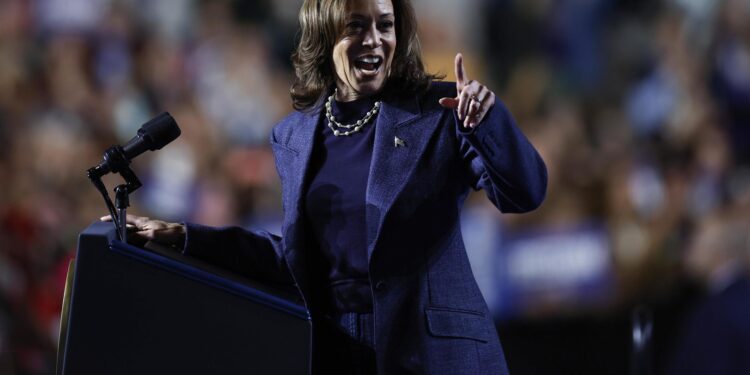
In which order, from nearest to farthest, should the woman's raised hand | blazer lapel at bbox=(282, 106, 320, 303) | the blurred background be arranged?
the woman's raised hand < blazer lapel at bbox=(282, 106, 320, 303) < the blurred background

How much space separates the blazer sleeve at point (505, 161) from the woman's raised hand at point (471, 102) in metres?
0.01

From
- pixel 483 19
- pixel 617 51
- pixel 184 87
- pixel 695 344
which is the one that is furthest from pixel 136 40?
pixel 695 344

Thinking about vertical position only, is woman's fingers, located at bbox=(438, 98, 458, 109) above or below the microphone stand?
above

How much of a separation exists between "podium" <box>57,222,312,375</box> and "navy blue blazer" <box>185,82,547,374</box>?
0.58ft

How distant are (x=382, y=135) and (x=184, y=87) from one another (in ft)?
10.4

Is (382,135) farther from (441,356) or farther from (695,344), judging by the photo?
(695,344)

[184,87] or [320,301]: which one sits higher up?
[184,87]

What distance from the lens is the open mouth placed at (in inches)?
71.2

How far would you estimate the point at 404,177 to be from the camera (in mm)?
1670

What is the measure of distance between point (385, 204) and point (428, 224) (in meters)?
0.09

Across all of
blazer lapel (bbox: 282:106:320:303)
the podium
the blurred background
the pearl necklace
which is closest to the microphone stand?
the podium

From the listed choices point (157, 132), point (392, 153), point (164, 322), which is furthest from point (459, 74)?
point (164, 322)

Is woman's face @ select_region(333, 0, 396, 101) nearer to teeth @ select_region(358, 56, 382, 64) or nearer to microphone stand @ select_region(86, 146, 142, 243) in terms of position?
teeth @ select_region(358, 56, 382, 64)

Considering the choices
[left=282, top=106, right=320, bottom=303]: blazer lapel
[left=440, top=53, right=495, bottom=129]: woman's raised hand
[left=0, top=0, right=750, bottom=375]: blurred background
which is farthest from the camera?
[left=0, top=0, right=750, bottom=375]: blurred background
